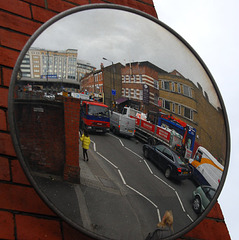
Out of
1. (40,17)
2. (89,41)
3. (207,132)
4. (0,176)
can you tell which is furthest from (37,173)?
(40,17)

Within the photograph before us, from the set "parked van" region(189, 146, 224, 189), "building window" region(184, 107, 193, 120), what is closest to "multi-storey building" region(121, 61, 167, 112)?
"building window" region(184, 107, 193, 120)

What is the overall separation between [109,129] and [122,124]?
0.09 meters

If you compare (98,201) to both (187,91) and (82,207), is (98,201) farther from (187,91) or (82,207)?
(187,91)

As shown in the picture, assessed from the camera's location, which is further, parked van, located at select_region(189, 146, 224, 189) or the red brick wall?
parked van, located at select_region(189, 146, 224, 189)

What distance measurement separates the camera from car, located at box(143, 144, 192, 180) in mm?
1051

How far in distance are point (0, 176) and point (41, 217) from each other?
14.9 inches

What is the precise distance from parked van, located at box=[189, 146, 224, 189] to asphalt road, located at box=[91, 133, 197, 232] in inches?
4.2

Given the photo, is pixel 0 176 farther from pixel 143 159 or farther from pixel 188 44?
pixel 188 44

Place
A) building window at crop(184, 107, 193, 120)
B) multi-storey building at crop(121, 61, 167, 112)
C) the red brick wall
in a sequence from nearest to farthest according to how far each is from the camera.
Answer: the red brick wall, multi-storey building at crop(121, 61, 167, 112), building window at crop(184, 107, 193, 120)

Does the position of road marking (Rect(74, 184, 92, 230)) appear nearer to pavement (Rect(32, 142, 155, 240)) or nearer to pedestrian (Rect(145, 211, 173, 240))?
pavement (Rect(32, 142, 155, 240))

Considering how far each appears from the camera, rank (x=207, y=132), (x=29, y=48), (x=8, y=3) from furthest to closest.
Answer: (x=8, y=3) → (x=207, y=132) → (x=29, y=48)

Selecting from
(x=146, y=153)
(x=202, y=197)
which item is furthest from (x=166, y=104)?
(x=202, y=197)

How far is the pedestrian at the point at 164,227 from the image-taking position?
1.08 metres

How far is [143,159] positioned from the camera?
1050mm
